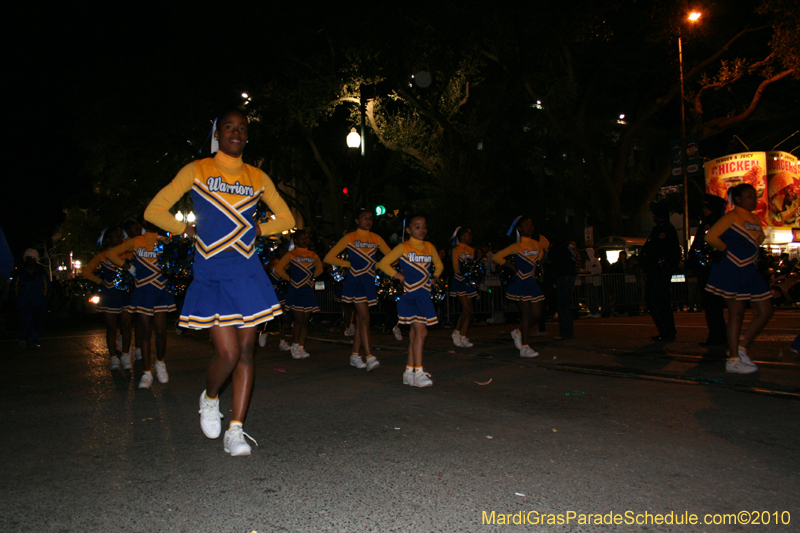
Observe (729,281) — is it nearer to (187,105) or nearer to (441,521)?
(441,521)

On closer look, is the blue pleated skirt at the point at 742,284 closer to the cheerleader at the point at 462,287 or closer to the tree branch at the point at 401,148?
the cheerleader at the point at 462,287

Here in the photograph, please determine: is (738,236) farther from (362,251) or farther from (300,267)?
(300,267)

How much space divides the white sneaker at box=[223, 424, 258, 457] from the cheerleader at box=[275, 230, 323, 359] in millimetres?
5107

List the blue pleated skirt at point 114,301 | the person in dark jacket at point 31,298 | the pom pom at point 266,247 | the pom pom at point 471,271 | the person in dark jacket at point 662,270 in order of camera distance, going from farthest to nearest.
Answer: the person in dark jacket at point 31,298
the pom pom at point 471,271
the person in dark jacket at point 662,270
the blue pleated skirt at point 114,301
the pom pom at point 266,247

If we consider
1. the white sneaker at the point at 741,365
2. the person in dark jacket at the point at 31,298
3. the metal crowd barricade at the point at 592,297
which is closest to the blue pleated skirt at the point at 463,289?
the metal crowd barricade at the point at 592,297

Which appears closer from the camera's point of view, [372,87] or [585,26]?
[585,26]

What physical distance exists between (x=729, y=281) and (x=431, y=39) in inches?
591

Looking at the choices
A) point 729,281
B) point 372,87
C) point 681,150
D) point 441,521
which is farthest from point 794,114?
point 441,521

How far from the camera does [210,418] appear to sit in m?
4.16

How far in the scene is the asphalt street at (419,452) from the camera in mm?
2971

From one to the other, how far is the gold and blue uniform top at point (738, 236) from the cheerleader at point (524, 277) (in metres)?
2.55

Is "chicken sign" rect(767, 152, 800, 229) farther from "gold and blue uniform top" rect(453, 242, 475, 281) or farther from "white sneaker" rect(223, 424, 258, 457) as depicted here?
"white sneaker" rect(223, 424, 258, 457)

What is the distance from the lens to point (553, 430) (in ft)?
14.6

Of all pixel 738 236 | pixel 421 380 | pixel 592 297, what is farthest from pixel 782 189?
pixel 421 380
